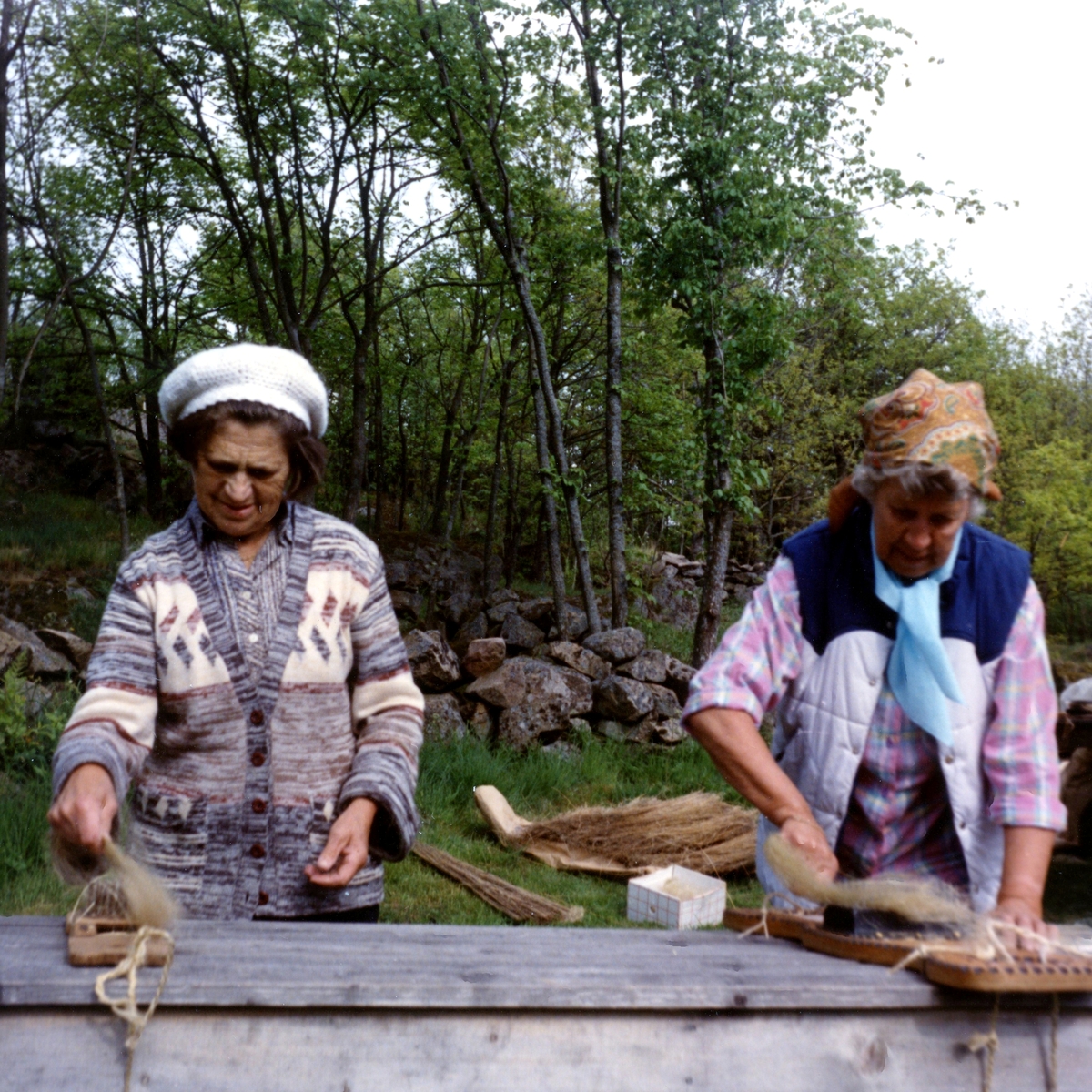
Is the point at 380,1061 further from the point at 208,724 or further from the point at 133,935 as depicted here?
the point at 208,724

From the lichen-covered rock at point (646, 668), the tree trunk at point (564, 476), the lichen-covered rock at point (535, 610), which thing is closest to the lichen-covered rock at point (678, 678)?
the lichen-covered rock at point (646, 668)

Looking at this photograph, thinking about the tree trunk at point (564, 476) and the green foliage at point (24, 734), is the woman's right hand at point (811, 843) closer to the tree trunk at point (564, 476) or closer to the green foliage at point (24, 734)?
the green foliage at point (24, 734)

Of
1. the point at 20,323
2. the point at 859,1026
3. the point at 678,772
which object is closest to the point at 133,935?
the point at 859,1026

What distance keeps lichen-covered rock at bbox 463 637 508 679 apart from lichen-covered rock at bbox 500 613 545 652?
142 centimetres

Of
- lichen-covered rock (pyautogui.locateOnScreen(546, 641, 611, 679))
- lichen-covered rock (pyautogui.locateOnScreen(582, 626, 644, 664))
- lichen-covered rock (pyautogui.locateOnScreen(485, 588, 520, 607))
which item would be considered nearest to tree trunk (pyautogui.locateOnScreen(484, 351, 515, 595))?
lichen-covered rock (pyautogui.locateOnScreen(485, 588, 520, 607))

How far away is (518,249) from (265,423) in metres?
9.18

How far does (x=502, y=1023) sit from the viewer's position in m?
1.43

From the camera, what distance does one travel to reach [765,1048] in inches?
59.3

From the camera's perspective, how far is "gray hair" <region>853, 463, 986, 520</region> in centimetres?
179

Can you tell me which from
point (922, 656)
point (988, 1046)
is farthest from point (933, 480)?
point (988, 1046)

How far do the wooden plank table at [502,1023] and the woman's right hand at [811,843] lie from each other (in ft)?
0.53

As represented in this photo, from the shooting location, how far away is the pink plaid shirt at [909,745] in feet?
6.03

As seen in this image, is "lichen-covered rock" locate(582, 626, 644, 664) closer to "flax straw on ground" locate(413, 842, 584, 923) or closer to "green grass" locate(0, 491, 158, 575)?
"flax straw on ground" locate(413, 842, 584, 923)

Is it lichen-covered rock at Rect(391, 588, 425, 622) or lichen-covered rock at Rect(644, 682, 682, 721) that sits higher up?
lichen-covered rock at Rect(391, 588, 425, 622)
